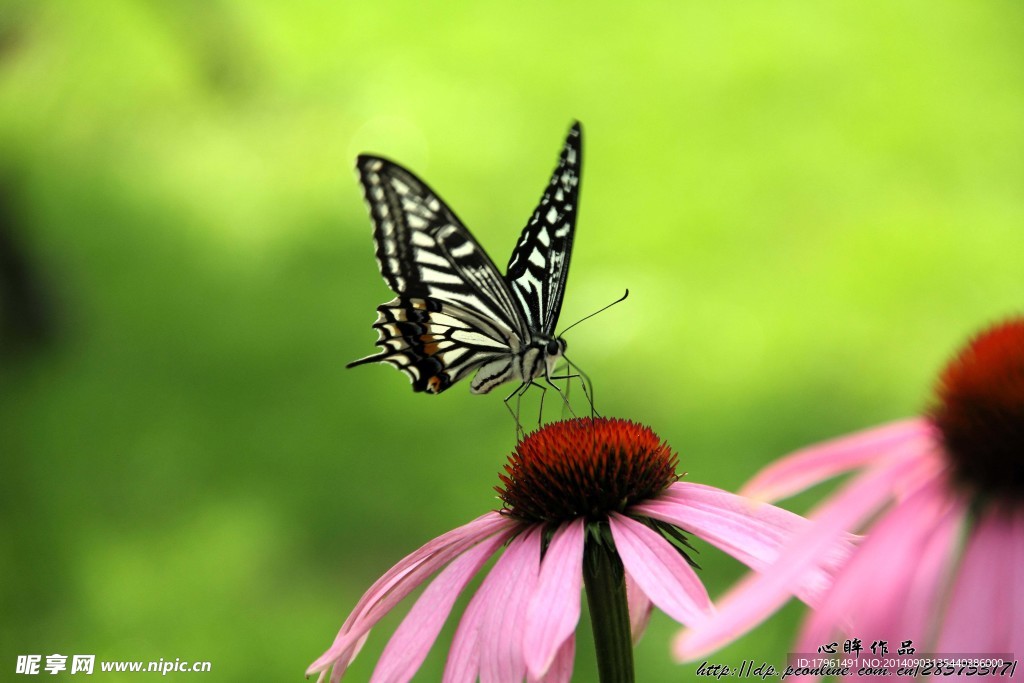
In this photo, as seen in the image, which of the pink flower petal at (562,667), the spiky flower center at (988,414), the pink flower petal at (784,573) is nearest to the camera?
the pink flower petal at (784,573)

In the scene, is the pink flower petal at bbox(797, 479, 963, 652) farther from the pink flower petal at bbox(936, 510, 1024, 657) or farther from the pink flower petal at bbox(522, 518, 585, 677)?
the pink flower petal at bbox(522, 518, 585, 677)

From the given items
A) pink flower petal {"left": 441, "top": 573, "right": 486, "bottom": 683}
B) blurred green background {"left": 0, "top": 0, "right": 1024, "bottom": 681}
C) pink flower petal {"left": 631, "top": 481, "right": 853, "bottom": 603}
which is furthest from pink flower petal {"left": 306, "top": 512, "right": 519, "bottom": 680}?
blurred green background {"left": 0, "top": 0, "right": 1024, "bottom": 681}

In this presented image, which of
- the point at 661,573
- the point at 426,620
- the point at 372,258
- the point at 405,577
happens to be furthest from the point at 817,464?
the point at 372,258

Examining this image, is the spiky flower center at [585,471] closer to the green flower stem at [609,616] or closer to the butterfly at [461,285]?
the green flower stem at [609,616]

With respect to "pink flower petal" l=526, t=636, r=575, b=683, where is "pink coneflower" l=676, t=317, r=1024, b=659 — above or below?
above

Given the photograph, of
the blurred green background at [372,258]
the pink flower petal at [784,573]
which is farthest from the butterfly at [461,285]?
the blurred green background at [372,258]

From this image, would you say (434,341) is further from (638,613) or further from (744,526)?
(744,526)
